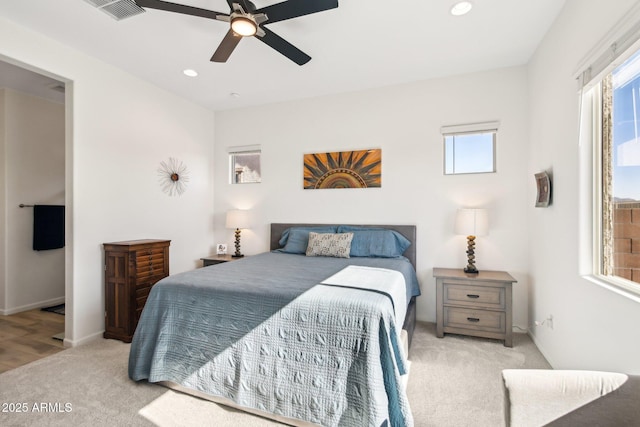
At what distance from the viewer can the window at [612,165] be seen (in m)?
1.52

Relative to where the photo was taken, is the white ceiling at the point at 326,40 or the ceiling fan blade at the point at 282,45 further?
the white ceiling at the point at 326,40

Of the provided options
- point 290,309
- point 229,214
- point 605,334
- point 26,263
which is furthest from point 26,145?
point 605,334

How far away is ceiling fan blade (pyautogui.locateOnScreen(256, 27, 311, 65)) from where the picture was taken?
7.07 feet

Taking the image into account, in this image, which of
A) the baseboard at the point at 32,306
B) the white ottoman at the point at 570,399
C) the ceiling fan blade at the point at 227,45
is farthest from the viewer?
the baseboard at the point at 32,306

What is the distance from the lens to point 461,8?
7.38 ft

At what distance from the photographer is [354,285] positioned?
6.61 feet

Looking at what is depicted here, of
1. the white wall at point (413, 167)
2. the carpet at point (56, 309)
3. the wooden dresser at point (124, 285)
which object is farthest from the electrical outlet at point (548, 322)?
the carpet at point (56, 309)

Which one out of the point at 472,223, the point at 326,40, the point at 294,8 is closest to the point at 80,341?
the point at 294,8

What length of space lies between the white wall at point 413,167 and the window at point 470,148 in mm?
82

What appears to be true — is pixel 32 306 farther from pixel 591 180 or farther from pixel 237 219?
pixel 591 180

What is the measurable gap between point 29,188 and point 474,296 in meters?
5.46

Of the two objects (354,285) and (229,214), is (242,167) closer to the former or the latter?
(229,214)

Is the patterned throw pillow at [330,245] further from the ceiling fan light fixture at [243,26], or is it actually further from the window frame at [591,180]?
the ceiling fan light fixture at [243,26]

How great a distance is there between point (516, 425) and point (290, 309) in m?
1.14
